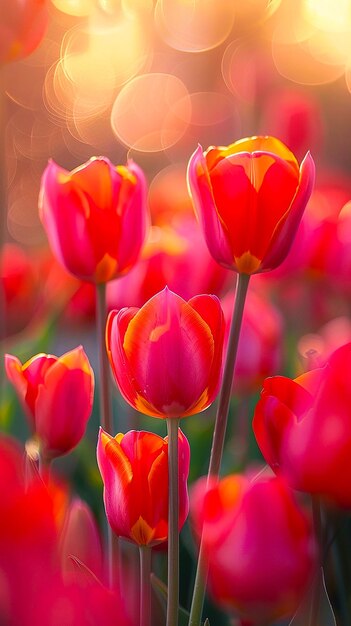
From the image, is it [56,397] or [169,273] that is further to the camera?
[169,273]

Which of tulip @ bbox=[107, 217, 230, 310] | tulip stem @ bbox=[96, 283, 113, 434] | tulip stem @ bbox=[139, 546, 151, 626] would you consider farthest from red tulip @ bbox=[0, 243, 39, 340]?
tulip stem @ bbox=[139, 546, 151, 626]

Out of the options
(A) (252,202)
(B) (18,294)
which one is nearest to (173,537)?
(A) (252,202)

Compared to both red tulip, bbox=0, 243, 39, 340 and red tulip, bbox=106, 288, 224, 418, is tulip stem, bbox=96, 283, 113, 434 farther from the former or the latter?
red tulip, bbox=0, 243, 39, 340

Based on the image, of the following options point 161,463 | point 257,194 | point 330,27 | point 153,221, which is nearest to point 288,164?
point 257,194

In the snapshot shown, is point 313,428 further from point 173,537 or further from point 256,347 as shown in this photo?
point 256,347

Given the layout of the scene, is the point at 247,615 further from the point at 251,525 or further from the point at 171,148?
the point at 171,148

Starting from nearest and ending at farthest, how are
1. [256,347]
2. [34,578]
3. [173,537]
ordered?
[34,578] → [173,537] → [256,347]
